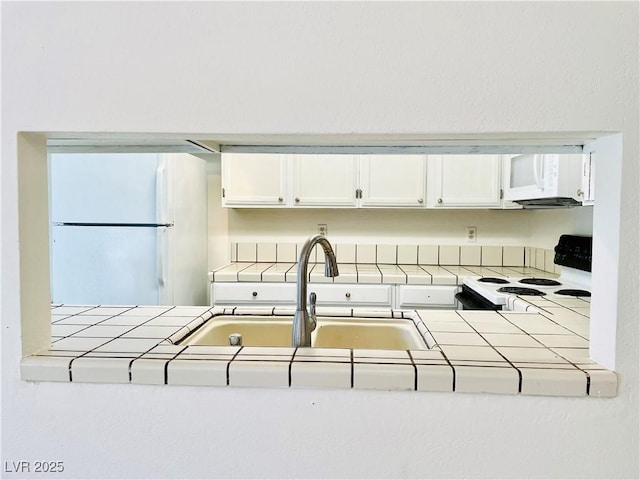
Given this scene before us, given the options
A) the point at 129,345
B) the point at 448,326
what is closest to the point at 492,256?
the point at 448,326

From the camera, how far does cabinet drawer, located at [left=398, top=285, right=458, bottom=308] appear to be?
7.84 feet

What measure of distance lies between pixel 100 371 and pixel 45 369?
0.13 meters

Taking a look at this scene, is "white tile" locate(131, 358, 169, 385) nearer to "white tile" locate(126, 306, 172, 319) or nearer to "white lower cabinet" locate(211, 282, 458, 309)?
"white tile" locate(126, 306, 172, 319)

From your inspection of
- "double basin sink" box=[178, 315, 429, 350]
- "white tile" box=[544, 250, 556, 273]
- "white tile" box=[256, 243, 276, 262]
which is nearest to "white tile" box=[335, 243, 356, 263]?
"white tile" box=[256, 243, 276, 262]

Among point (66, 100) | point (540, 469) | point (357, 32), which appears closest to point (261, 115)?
point (357, 32)

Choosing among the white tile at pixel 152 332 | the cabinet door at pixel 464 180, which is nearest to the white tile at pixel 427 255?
the cabinet door at pixel 464 180

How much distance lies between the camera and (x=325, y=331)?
1.34 metres

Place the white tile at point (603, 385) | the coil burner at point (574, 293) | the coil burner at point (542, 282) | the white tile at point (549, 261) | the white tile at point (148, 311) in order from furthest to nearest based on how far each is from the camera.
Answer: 1. the white tile at point (549, 261)
2. the coil burner at point (542, 282)
3. the coil burner at point (574, 293)
4. the white tile at point (148, 311)
5. the white tile at point (603, 385)

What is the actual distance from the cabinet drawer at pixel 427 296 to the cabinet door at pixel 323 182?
2.40 feet

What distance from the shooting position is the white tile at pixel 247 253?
3.00 meters

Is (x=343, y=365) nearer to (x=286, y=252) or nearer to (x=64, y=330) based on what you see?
(x=64, y=330)

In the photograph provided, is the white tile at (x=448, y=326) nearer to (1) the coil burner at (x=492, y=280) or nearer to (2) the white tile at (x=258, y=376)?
(2) the white tile at (x=258, y=376)

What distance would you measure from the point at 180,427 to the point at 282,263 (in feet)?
7.03

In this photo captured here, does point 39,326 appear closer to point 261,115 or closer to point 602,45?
point 261,115
